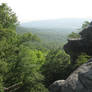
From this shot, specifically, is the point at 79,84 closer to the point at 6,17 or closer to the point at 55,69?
the point at 55,69

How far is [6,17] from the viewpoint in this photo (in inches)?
950

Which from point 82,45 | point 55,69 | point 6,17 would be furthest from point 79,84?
point 6,17

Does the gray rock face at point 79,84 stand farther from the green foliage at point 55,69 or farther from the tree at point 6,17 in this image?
the tree at point 6,17

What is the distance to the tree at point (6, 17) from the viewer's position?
23.6m

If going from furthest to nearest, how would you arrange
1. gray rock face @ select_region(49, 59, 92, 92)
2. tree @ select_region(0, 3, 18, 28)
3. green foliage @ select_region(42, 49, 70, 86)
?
green foliage @ select_region(42, 49, 70, 86) < tree @ select_region(0, 3, 18, 28) < gray rock face @ select_region(49, 59, 92, 92)

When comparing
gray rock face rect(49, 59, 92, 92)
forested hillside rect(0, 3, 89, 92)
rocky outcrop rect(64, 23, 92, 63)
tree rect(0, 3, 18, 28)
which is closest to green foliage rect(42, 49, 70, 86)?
forested hillside rect(0, 3, 89, 92)

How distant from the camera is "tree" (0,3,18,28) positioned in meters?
23.6

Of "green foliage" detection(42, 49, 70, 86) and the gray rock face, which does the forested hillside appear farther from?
the gray rock face

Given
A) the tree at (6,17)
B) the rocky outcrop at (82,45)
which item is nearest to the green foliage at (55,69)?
the rocky outcrop at (82,45)

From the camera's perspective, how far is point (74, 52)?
23578 mm

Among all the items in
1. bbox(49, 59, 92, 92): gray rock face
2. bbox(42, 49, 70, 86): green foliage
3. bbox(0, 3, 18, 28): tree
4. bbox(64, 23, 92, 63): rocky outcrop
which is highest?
bbox(0, 3, 18, 28): tree

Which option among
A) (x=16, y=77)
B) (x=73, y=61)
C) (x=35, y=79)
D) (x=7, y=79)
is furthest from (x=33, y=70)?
(x=73, y=61)

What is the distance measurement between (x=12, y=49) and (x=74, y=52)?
11.2 m

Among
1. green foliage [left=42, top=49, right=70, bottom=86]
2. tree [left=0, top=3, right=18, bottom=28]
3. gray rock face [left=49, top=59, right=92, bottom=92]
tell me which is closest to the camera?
gray rock face [left=49, top=59, right=92, bottom=92]
